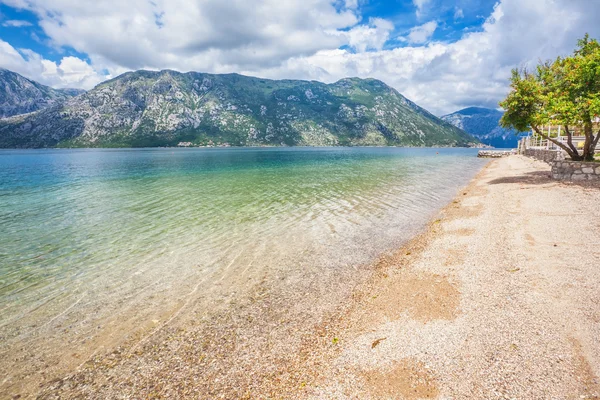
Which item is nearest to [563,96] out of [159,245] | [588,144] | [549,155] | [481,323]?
[588,144]

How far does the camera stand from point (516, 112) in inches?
1383

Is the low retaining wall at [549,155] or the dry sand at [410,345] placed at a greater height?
the low retaining wall at [549,155]

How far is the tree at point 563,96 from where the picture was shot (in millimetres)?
28438

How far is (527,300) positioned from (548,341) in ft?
8.22

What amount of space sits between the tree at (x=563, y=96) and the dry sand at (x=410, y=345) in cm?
2286

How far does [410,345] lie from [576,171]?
3904 centimetres

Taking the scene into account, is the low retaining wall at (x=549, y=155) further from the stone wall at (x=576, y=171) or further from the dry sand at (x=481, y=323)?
the dry sand at (x=481, y=323)

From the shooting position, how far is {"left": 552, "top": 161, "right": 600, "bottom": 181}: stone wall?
31469 mm

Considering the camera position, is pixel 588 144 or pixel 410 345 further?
pixel 588 144

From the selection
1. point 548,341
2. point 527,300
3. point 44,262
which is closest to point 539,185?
point 527,300

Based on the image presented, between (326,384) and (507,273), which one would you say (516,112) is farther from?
(326,384)

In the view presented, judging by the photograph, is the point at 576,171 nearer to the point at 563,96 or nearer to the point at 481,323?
the point at 563,96

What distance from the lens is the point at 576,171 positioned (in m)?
32.8

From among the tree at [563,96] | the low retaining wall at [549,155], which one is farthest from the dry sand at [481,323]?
the low retaining wall at [549,155]
